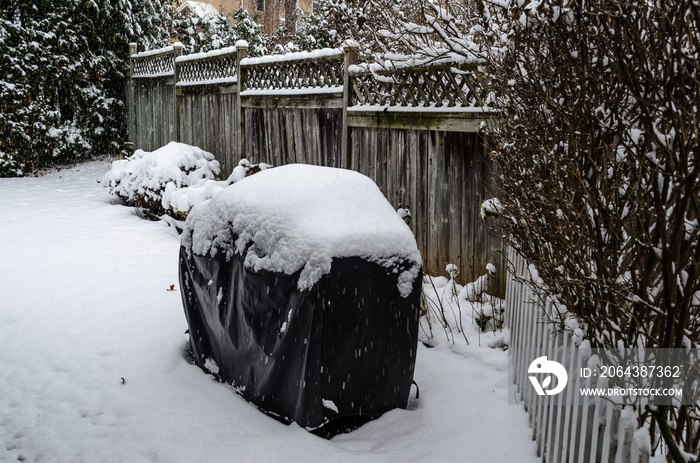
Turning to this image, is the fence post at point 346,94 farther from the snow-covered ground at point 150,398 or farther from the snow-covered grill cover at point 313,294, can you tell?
the snow-covered grill cover at point 313,294

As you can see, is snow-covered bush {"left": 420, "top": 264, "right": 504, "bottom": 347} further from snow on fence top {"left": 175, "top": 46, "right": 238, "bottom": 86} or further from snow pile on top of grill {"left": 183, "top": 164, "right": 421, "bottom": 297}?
snow on fence top {"left": 175, "top": 46, "right": 238, "bottom": 86}

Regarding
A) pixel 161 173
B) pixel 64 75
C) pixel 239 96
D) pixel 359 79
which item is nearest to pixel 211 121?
pixel 239 96

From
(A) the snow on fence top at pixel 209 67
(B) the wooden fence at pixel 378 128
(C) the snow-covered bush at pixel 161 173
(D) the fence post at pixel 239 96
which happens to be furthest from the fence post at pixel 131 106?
(D) the fence post at pixel 239 96

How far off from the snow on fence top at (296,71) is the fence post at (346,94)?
0.65 ft

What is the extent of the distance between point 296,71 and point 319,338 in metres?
5.52

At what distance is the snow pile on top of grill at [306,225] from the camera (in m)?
3.24

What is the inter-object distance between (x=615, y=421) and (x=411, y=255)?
66.5 inches

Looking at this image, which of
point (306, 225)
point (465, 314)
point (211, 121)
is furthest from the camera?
point (211, 121)

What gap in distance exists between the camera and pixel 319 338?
3168mm

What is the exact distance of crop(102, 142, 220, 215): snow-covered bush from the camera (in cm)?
932

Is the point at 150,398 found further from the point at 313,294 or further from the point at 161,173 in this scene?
the point at 161,173

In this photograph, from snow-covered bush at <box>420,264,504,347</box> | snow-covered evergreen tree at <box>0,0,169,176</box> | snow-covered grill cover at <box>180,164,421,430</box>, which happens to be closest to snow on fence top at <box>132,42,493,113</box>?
snow-covered bush at <box>420,264,504,347</box>

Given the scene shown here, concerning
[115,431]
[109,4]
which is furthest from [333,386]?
[109,4]

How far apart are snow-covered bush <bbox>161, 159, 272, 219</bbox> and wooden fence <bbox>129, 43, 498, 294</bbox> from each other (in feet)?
1.09
